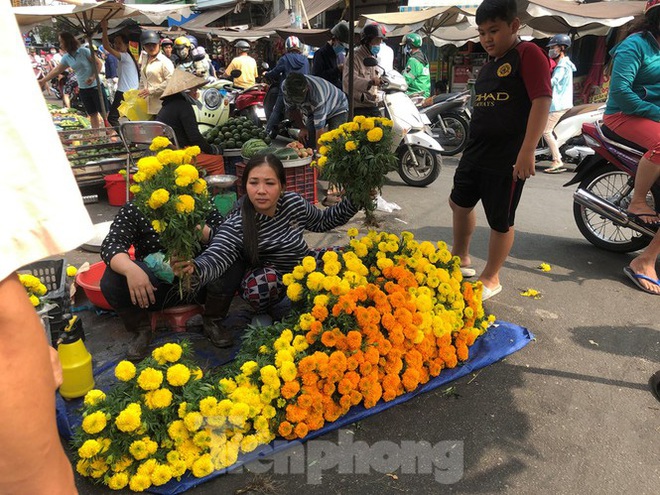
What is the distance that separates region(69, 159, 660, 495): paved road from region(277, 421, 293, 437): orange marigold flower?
0.40 ft

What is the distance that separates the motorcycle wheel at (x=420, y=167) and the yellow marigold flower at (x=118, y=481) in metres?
5.40

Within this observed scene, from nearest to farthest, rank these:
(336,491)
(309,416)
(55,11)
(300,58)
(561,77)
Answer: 1. (336,491)
2. (309,416)
3. (55,11)
4. (300,58)
5. (561,77)

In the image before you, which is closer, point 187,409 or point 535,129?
point 187,409

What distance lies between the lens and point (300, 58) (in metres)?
7.44

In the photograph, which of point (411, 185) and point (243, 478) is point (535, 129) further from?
point (411, 185)

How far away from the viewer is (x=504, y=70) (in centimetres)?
293

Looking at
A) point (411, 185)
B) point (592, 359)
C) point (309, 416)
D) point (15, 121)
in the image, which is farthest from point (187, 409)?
point (411, 185)

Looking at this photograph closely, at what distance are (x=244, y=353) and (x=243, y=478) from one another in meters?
0.62

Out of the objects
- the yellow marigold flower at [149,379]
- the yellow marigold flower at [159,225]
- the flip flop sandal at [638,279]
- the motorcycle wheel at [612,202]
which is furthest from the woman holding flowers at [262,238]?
the motorcycle wheel at [612,202]

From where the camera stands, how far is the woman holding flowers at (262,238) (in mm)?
2615

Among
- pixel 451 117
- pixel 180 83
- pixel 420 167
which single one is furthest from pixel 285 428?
pixel 451 117

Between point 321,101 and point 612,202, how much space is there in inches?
122

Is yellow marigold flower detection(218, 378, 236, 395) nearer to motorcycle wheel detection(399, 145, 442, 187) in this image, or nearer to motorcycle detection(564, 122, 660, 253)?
motorcycle detection(564, 122, 660, 253)

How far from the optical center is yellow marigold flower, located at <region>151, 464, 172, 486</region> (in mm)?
1876
